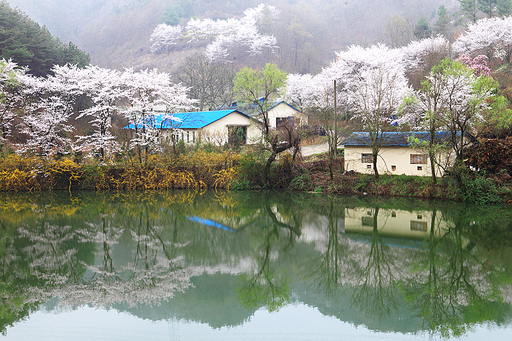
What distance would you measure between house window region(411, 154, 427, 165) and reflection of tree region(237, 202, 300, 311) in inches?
411

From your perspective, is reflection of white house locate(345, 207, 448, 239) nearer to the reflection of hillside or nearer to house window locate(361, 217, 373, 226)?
house window locate(361, 217, 373, 226)

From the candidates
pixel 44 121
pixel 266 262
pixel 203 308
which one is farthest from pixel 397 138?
pixel 44 121

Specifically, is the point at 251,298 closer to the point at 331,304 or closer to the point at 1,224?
the point at 331,304

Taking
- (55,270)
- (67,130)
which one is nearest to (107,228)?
(55,270)

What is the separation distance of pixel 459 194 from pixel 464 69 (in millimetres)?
5743

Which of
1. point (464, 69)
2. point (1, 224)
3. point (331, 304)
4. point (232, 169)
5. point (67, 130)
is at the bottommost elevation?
point (331, 304)

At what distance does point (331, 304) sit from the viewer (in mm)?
7492

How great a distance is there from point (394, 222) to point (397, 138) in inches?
345

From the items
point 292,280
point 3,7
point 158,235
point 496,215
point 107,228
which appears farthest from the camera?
point 3,7

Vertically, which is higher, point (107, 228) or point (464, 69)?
point (464, 69)

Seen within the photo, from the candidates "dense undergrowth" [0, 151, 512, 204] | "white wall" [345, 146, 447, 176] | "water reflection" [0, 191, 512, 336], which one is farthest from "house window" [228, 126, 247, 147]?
"water reflection" [0, 191, 512, 336]

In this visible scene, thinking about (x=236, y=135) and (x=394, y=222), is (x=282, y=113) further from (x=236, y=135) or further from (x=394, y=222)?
(x=394, y=222)

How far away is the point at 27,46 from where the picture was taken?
34781mm

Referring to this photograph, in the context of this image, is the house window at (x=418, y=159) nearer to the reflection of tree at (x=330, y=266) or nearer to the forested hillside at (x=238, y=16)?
the reflection of tree at (x=330, y=266)
